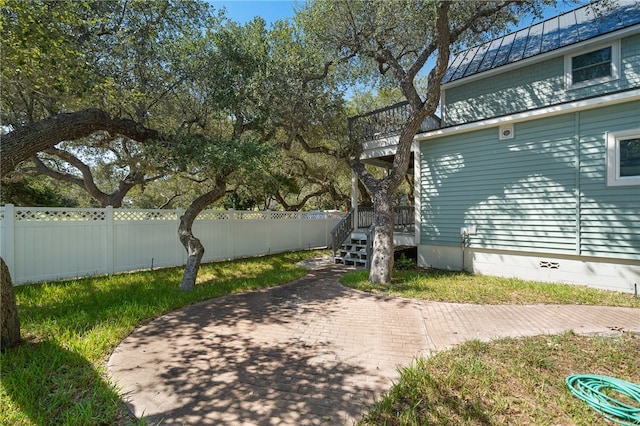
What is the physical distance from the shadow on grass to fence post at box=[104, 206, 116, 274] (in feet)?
14.7

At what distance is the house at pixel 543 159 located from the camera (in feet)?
19.7

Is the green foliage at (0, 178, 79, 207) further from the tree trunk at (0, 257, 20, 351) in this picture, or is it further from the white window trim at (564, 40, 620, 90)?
the white window trim at (564, 40, 620, 90)

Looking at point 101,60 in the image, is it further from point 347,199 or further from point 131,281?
point 347,199

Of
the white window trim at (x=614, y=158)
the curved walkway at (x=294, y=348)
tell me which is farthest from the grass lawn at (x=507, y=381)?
the white window trim at (x=614, y=158)

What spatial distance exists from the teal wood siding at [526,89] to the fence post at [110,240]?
10.3m

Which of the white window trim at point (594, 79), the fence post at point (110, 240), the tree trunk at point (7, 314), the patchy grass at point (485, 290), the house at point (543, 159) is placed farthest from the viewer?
the fence post at point (110, 240)

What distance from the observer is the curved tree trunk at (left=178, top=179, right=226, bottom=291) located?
623 centimetres

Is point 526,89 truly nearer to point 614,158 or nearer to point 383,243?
point 614,158

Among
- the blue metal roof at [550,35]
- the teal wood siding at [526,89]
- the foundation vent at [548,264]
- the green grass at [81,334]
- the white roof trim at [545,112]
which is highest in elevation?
the blue metal roof at [550,35]

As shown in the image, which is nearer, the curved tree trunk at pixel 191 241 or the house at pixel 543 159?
the house at pixel 543 159

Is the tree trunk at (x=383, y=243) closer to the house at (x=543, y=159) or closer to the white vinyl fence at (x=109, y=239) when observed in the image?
the house at (x=543, y=159)

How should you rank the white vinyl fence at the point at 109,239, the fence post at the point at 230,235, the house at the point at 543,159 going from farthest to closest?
the fence post at the point at 230,235
the white vinyl fence at the point at 109,239
the house at the point at 543,159

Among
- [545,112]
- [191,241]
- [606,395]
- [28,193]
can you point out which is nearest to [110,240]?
[191,241]

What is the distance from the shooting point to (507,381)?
2.93 meters
